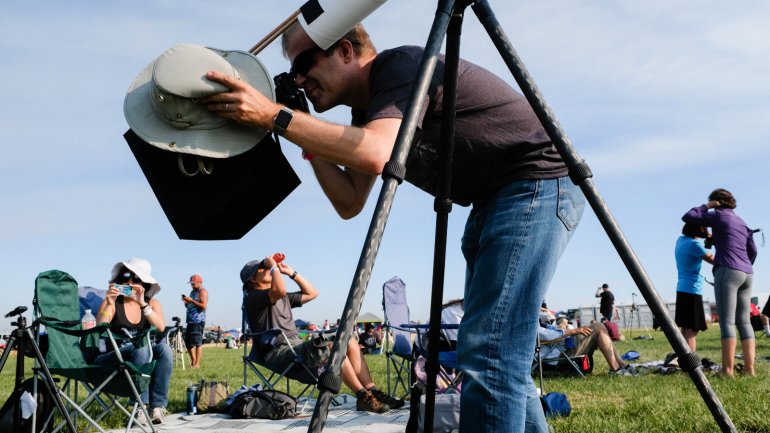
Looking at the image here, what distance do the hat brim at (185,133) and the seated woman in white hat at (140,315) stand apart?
451cm

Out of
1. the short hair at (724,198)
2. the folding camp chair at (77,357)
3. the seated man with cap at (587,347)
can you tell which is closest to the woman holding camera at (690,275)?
the short hair at (724,198)

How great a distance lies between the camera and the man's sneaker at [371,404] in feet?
20.0

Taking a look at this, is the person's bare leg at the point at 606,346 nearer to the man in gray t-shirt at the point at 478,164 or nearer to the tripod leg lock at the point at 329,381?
the man in gray t-shirt at the point at 478,164

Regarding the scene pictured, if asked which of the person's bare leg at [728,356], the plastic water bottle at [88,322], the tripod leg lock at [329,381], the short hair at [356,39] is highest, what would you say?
the short hair at [356,39]

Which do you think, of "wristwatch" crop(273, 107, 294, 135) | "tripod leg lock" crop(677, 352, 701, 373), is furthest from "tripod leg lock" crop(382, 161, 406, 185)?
"tripod leg lock" crop(677, 352, 701, 373)

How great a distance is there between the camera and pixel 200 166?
1943mm

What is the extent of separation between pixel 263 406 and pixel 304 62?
4.37m

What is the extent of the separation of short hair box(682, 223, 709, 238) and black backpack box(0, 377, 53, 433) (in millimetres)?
6148

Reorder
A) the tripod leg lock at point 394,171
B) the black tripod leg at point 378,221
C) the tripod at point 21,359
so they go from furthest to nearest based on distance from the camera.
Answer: the tripod at point 21,359, the tripod leg lock at point 394,171, the black tripod leg at point 378,221

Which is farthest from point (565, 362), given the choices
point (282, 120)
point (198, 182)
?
point (282, 120)

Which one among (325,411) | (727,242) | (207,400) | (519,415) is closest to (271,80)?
(325,411)

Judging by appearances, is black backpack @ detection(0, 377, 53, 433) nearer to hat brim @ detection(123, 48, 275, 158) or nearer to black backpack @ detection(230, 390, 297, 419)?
black backpack @ detection(230, 390, 297, 419)

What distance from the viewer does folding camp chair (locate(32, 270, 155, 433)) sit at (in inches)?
191

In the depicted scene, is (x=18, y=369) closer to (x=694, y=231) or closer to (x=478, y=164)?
(x=478, y=164)
